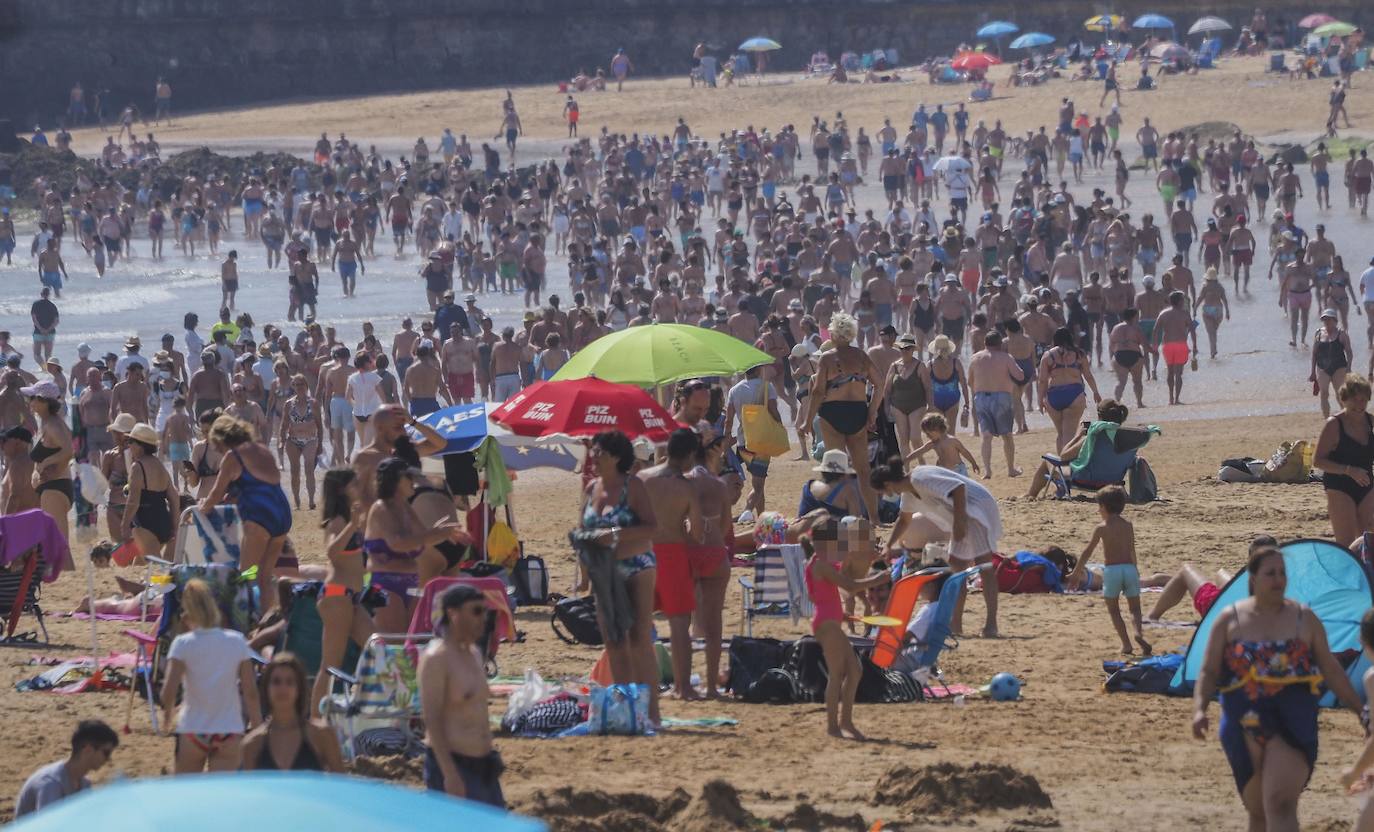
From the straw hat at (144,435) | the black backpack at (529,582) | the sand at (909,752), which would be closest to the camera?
the sand at (909,752)

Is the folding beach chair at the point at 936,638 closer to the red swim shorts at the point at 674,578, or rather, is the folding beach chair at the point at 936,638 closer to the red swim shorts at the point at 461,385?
the red swim shorts at the point at 674,578

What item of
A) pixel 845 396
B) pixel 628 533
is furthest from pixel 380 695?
pixel 845 396

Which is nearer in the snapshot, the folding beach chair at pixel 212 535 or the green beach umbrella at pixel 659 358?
the folding beach chair at pixel 212 535

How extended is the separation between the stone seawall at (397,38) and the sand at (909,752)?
142ft

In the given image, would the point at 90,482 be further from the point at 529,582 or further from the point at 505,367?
the point at 505,367

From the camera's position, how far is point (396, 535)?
7.89m

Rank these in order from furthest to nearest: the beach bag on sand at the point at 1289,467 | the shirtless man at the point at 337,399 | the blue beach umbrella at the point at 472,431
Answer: the shirtless man at the point at 337,399 → the beach bag on sand at the point at 1289,467 → the blue beach umbrella at the point at 472,431

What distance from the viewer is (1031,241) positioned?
25.7 metres

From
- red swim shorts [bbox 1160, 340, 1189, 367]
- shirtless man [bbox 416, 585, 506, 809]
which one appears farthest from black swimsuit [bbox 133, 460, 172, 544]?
red swim shorts [bbox 1160, 340, 1189, 367]

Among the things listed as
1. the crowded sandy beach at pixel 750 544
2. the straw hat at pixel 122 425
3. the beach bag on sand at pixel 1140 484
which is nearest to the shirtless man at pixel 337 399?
the crowded sandy beach at pixel 750 544

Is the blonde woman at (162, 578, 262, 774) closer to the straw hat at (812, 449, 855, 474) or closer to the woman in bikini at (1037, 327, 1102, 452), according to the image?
the straw hat at (812, 449, 855, 474)

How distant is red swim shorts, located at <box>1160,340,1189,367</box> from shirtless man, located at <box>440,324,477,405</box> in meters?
6.63

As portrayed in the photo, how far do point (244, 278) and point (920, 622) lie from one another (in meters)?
27.1

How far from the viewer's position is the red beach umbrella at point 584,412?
1045 centimetres
